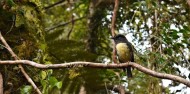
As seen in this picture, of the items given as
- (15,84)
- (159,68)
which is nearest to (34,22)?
(15,84)

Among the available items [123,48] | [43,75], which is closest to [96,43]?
[123,48]

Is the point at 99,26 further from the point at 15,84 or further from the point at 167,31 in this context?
the point at 15,84

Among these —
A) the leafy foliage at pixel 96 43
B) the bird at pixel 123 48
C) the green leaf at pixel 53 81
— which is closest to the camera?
the green leaf at pixel 53 81

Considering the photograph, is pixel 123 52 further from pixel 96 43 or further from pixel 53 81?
pixel 96 43

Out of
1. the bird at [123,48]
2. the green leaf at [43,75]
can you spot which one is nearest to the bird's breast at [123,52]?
the bird at [123,48]

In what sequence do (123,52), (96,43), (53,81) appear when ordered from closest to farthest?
(53,81) < (123,52) < (96,43)

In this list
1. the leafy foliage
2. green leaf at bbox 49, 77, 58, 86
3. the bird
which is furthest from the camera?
the bird

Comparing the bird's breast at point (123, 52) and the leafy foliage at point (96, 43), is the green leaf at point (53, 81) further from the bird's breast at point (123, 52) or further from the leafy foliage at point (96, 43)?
the bird's breast at point (123, 52)

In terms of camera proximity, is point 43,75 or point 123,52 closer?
point 43,75

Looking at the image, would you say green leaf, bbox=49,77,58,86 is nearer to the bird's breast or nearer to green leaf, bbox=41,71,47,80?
green leaf, bbox=41,71,47,80

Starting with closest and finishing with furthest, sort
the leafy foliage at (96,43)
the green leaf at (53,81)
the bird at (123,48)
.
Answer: the green leaf at (53,81)
the leafy foliage at (96,43)
the bird at (123,48)

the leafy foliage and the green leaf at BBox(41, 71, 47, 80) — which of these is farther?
the leafy foliage

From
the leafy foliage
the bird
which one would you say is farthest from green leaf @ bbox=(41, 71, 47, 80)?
the bird

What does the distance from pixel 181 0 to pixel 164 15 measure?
468 millimetres
